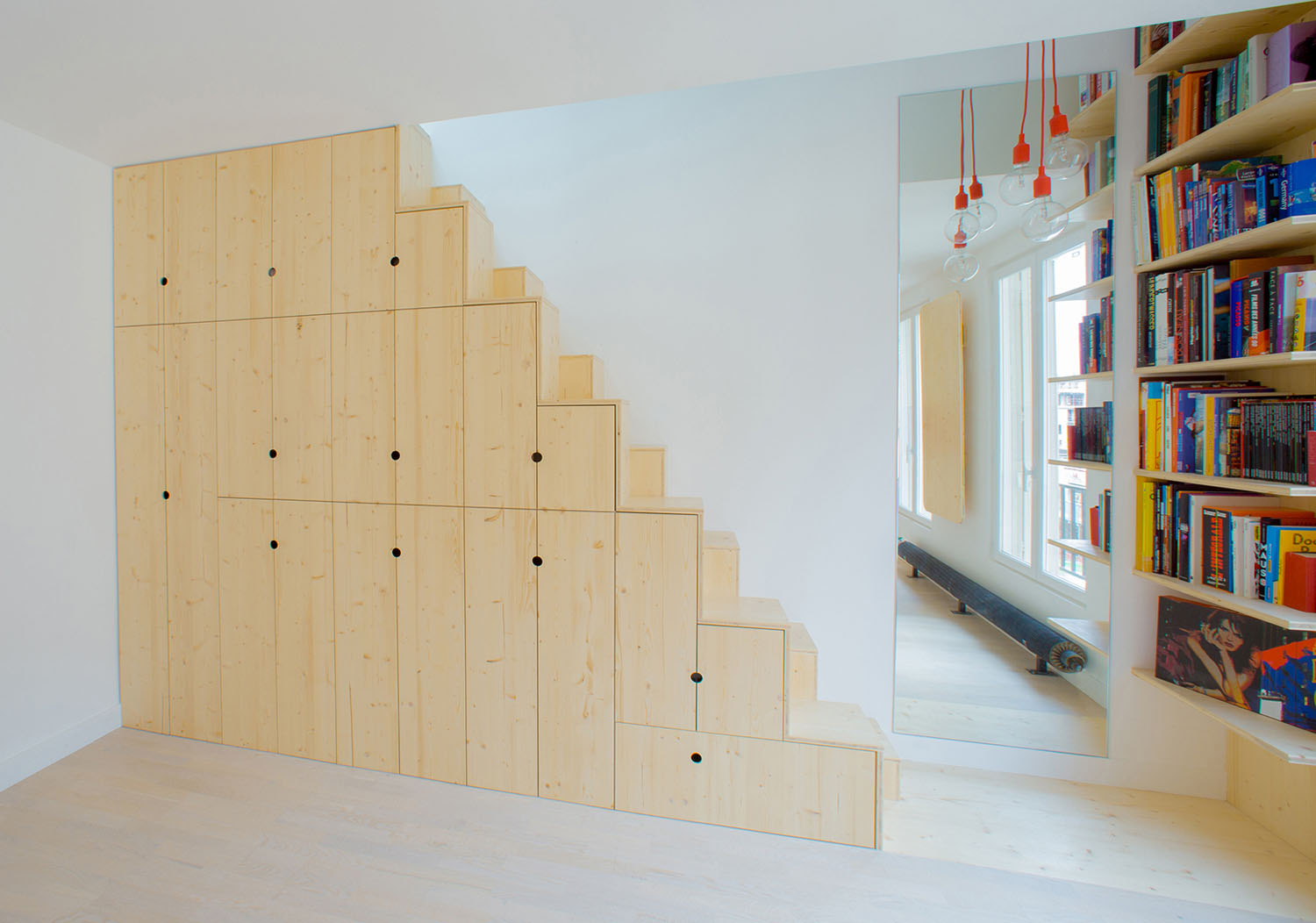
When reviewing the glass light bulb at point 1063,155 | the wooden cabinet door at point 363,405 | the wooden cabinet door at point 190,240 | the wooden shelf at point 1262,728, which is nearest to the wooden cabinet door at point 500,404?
the wooden cabinet door at point 363,405

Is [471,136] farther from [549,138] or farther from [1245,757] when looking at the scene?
[1245,757]

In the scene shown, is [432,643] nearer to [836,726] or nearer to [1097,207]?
[836,726]

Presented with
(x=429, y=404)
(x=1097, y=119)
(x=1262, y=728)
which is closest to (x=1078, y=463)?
(x=1262, y=728)

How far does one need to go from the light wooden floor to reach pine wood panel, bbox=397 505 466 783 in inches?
5.1

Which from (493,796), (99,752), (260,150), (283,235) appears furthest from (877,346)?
(99,752)

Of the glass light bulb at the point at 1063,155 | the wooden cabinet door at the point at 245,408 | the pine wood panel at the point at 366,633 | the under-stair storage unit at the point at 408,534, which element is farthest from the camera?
the wooden cabinet door at the point at 245,408

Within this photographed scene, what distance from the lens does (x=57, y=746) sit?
6.91ft

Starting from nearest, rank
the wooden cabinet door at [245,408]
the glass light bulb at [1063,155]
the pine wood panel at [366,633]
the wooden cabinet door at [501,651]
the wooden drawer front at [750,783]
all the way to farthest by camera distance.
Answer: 1. the glass light bulb at [1063,155]
2. the wooden drawer front at [750,783]
3. the wooden cabinet door at [501,651]
4. the pine wood panel at [366,633]
5. the wooden cabinet door at [245,408]

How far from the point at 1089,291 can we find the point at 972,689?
1.60 m

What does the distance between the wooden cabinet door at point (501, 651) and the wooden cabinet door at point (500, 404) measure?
9 centimetres

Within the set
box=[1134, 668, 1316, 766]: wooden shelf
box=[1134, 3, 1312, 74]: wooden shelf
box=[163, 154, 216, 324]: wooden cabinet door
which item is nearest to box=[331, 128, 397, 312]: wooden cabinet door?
box=[163, 154, 216, 324]: wooden cabinet door

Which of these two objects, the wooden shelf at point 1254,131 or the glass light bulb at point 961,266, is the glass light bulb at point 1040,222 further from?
the wooden shelf at point 1254,131

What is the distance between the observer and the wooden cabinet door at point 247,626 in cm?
217

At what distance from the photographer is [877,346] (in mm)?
2215
